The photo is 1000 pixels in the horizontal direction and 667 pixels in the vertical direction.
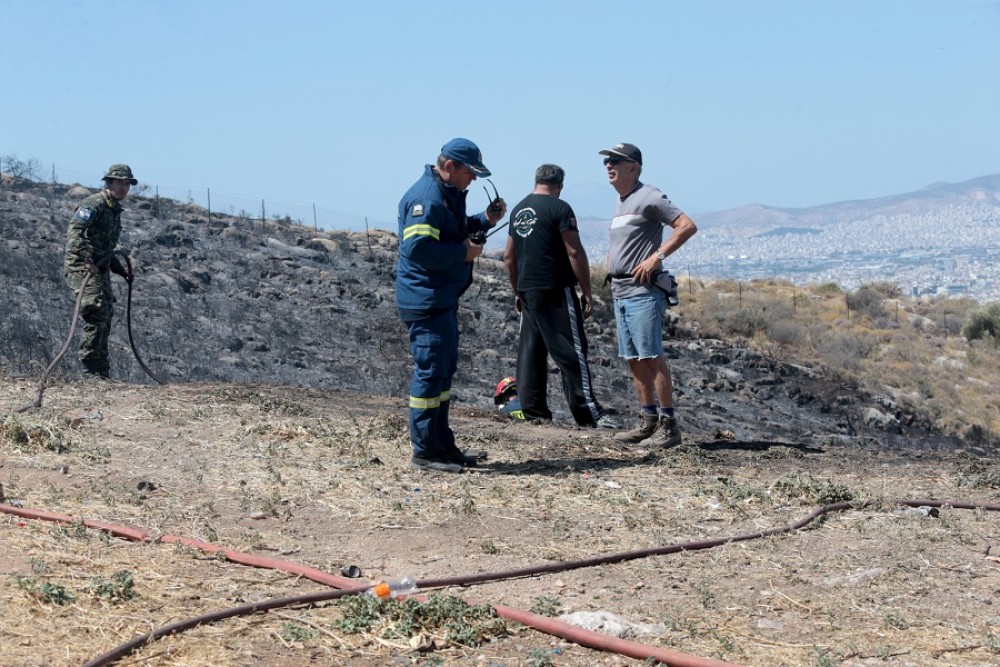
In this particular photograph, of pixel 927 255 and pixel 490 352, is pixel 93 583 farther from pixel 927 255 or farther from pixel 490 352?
pixel 927 255

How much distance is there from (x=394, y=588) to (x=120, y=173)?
6.65m

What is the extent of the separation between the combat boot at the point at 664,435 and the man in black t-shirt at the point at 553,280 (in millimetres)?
1063

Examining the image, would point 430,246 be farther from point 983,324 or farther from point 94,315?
point 983,324

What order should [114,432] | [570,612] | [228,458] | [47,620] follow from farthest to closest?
[114,432] < [228,458] < [570,612] < [47,620]

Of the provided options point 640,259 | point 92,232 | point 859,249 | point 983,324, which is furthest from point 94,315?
point 859,249

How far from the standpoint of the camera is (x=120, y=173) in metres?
10.1

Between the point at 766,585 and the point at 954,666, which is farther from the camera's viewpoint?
the point at 766,585

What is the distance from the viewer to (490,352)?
1587 cm

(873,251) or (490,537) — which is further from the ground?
(873,251)

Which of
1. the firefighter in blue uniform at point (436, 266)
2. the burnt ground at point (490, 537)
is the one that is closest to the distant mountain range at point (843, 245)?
the burnt ground at point (490, 537)

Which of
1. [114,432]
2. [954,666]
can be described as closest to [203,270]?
[114,432]

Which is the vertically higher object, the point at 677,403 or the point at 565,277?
the point at 565,277

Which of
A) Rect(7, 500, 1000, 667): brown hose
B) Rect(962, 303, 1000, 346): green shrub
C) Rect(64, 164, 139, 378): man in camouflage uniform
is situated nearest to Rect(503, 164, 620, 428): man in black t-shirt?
Rect(7, 500, 1000, 667): brown hose

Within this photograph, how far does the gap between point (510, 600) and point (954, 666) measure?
165 centimetres
